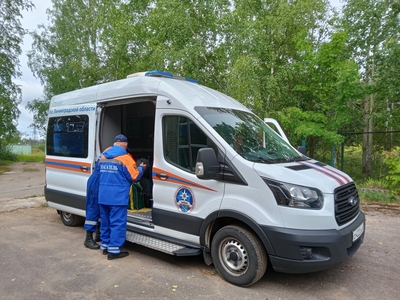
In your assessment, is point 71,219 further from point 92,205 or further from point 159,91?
point 159,91

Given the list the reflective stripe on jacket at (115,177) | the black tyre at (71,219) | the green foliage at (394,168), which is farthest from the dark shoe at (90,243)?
the green foliage at (394,168)

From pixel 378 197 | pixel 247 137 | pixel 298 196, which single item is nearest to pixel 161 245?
pixel 247 137

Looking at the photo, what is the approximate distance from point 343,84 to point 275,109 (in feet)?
9.64

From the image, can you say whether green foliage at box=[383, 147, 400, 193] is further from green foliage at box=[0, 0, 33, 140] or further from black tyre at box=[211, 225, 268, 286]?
green foliage at box=[0, 0, 33, 140]

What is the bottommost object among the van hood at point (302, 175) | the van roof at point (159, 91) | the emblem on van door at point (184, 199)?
the emblem on van door at point (184, 199)

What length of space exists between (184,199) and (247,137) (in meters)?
1.17

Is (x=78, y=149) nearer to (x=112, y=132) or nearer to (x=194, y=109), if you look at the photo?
(x=112, y=132)

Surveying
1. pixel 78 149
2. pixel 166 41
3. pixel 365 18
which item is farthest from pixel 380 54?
pixel 78 149

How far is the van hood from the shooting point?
11.6 ft

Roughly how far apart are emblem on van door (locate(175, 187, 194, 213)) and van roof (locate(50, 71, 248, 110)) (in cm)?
115

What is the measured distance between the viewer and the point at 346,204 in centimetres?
378

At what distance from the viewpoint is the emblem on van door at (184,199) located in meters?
4.18

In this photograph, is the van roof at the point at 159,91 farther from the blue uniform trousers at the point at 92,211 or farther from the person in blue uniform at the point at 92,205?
the blue uniform trousers at the point at 92,211

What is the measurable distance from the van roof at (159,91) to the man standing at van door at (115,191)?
1.00 meters
